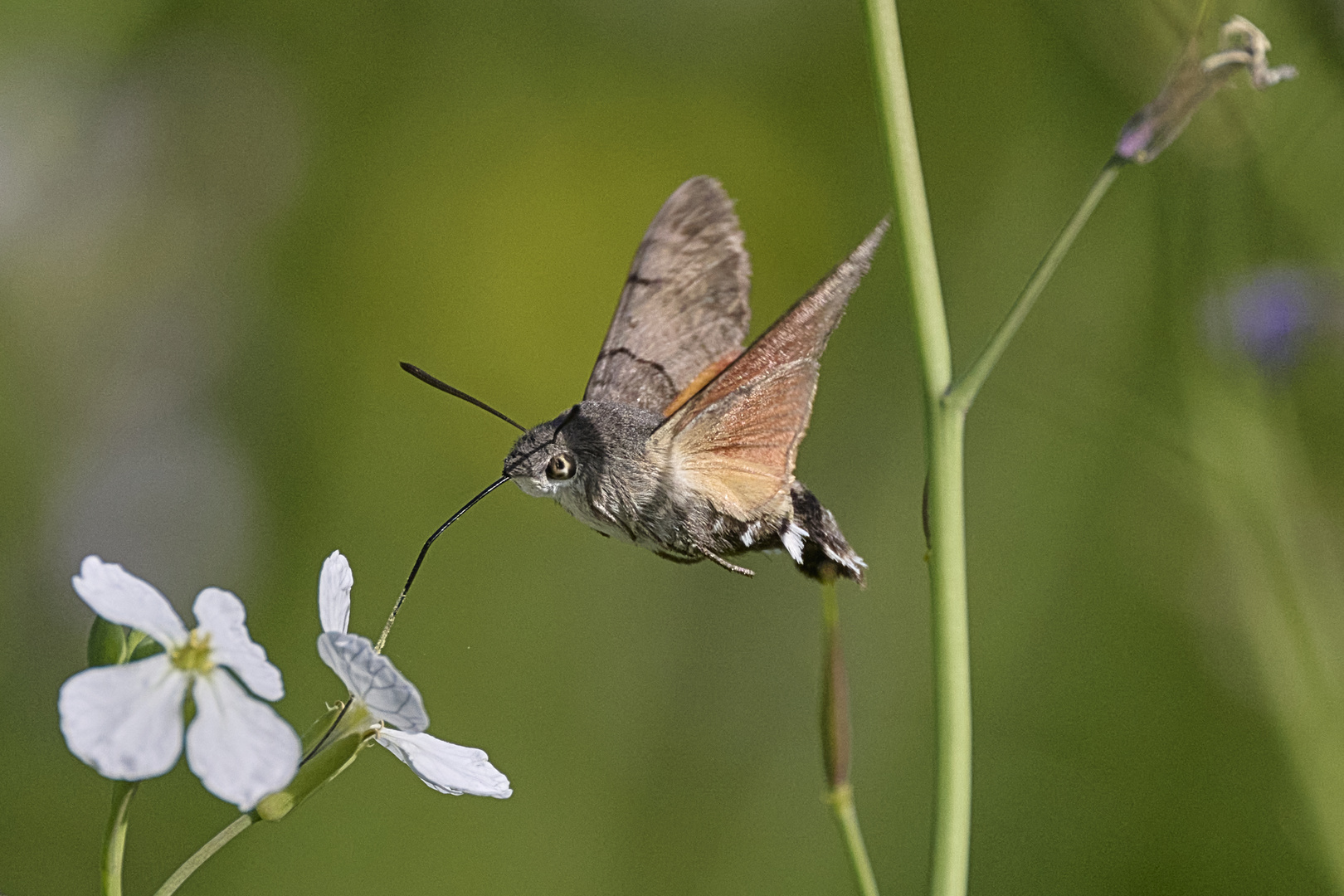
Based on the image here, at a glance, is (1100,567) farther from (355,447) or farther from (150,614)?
(150,614)

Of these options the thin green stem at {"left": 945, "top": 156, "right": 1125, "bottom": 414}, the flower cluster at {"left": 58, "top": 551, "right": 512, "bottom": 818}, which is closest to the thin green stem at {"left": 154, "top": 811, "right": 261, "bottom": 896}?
the flower cluster at {"left": 58, "top": 551, "right": 512, "bottom": 818}

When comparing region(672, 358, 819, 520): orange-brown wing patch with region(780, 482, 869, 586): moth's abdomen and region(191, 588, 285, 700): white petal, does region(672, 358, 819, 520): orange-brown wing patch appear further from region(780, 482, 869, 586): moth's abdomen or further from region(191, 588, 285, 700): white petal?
region(191, 588, 285, 700): white petal

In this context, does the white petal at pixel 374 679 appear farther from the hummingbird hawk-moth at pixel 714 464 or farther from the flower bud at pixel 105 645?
the hummingbird hawk-moth at pixel 714 464

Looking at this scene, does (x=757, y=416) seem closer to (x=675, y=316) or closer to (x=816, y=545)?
(x=816, y=545)

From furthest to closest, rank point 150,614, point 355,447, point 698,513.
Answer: point 355,447
point 698,513
point 150,614

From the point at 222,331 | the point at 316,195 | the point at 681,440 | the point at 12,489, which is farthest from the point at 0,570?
the point at 681,440

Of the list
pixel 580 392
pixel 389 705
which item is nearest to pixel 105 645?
pixel 389 705
